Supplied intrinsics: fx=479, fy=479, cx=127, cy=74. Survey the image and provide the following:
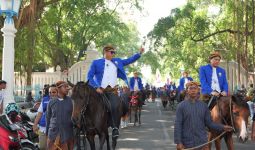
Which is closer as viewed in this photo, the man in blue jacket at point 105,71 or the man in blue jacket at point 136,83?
the man in blue jacket at point 105,71

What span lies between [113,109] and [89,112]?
850 millimetres

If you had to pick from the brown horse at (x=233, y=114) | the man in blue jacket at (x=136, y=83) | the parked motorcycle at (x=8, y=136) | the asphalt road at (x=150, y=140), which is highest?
the man in blue jacket at (x=136, y=83)

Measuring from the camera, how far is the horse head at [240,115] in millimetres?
8216

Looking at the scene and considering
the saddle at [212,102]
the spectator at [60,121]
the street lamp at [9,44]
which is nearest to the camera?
the spectator at [60,121]

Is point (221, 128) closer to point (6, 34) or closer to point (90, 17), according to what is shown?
point (6, 34)

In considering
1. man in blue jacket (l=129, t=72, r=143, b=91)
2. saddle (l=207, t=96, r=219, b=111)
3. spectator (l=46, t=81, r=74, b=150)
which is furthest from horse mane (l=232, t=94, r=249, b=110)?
man in blue jacket (l=129, t=72, r=143, b=91)

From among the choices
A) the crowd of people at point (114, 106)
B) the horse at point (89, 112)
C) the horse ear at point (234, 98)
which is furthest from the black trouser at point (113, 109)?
the horse ear at point (234, 98)

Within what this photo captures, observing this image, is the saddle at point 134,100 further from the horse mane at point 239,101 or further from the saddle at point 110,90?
the horse mane at point 239,101

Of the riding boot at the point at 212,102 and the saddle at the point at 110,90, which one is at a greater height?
the saddle at the point at 110,90

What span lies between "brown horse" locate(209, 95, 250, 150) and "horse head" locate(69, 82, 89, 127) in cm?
271

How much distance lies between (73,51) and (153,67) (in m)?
29.3

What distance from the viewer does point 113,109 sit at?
34.9 feet

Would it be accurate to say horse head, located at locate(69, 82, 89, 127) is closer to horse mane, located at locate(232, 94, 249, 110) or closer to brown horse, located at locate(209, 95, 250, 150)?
brown horse, located at locate(209, 95, 250, 150)

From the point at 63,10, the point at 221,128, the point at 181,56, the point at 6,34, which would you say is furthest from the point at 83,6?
the point at 221,128
